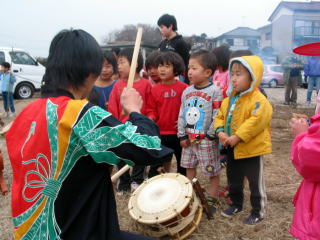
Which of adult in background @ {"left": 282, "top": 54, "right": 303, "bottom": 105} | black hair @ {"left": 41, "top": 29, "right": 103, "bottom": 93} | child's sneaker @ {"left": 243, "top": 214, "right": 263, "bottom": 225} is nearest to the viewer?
black hair @ {"left": 41, "top": 29, "right": 103, "bottom": 93}

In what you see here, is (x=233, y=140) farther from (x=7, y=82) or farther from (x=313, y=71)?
(x=313, y=71)

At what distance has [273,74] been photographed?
61.1 feet

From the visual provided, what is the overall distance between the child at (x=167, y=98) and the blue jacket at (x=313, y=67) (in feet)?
28.6

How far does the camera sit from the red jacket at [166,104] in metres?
3.35

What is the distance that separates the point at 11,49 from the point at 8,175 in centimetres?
1049

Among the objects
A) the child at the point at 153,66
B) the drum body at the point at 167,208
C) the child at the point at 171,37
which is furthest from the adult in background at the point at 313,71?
the drum body at the point at 167,208

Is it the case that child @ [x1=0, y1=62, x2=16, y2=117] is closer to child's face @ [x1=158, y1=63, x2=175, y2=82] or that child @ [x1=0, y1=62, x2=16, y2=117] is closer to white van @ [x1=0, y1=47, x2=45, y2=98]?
white van @ [x1=0, y1=47, x2=45, y2=98]

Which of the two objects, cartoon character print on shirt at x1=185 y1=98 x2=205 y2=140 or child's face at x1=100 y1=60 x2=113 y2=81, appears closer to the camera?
cartoon character print on shirt at x1=185 y1=98 x2=205 y2=140

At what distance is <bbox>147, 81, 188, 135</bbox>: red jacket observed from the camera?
11.0ft

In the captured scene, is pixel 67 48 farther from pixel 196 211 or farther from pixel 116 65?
pixel 116 65


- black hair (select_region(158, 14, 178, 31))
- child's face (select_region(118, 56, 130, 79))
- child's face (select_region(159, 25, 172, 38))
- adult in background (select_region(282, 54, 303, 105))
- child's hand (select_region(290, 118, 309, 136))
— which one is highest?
black hair (select_region(158, 14, 178, 31))

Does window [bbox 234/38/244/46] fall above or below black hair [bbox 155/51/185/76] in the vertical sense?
below

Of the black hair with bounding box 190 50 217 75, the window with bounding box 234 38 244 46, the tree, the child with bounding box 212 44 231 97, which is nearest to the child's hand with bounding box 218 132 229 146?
the black hair with bounding box 190 50 217 75

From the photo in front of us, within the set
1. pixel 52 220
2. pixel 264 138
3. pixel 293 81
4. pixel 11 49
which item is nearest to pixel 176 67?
pixel 264 138
